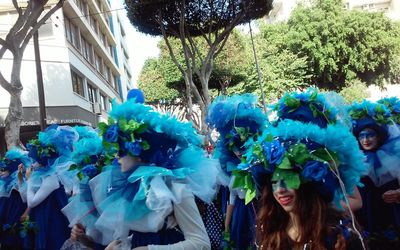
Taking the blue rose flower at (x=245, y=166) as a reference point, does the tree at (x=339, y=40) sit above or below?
above

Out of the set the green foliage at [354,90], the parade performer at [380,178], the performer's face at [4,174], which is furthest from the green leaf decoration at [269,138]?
the green foliage at [354,90]

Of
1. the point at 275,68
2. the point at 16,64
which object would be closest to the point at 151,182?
the point at 16,64

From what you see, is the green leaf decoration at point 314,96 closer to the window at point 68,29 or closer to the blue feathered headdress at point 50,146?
the blue feathered headdress at point 50,146

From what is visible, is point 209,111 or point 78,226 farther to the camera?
point 209,111

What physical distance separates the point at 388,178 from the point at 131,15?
14.0 m

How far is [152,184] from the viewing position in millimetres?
2430

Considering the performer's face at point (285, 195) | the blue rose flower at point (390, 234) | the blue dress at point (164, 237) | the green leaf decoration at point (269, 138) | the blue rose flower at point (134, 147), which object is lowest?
the blue rose flower at point (390, 234)

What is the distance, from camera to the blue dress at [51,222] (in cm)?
480

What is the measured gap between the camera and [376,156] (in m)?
4.22

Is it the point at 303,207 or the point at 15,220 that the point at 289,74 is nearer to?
the point at 15,220

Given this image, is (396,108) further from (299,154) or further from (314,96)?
(299,154)

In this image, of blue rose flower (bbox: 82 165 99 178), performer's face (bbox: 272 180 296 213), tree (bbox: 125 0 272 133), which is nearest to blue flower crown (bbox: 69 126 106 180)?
blue rose flower (bbox: 82 165 99 178)

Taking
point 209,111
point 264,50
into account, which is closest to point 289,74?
point 264,50

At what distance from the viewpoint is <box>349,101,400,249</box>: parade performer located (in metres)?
3.99
